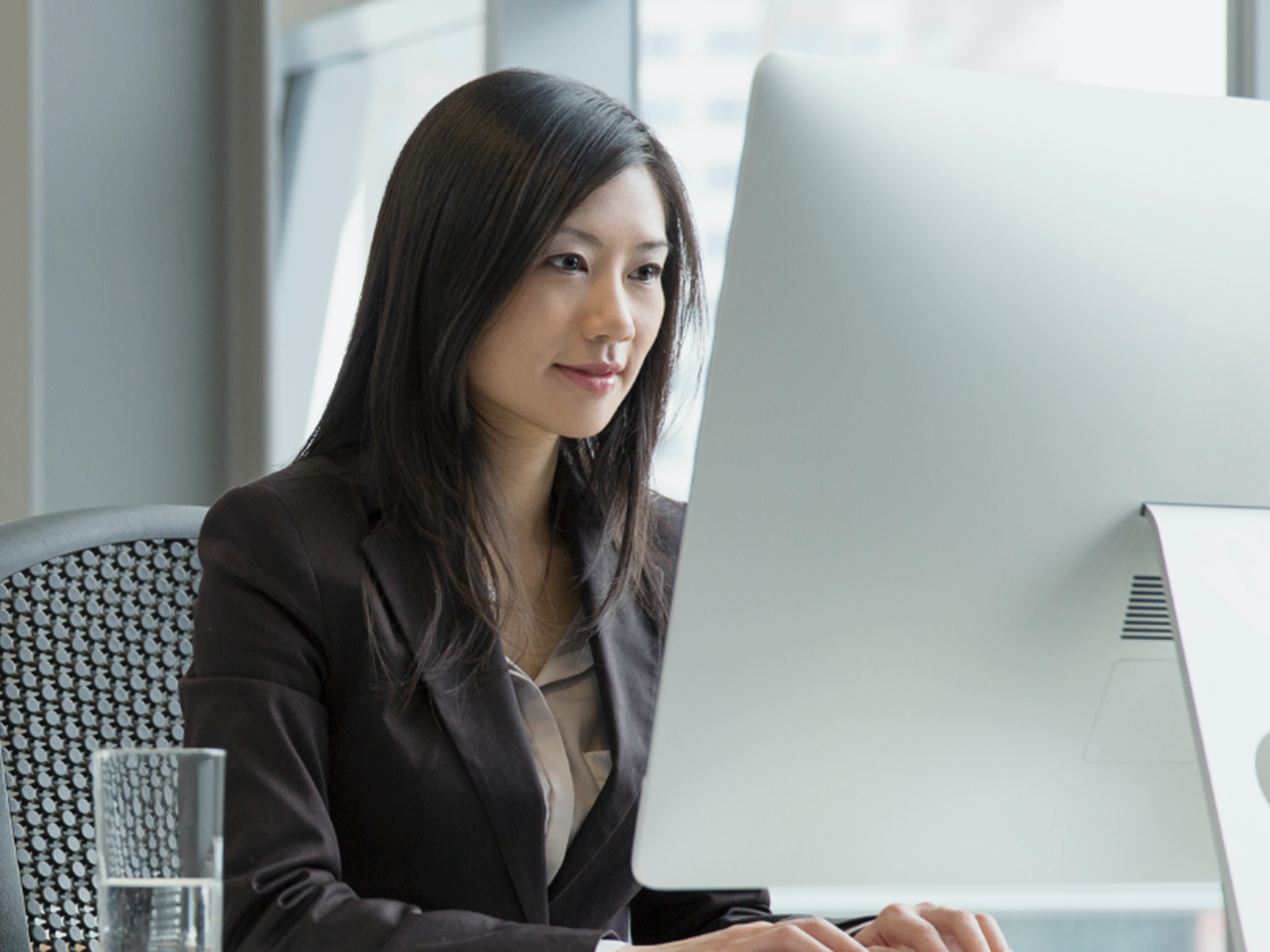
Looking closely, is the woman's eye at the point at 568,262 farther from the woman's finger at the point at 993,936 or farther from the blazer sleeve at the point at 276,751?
the woman's finger at the point at 993,936

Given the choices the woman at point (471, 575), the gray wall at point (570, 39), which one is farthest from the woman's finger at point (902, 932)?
the gray wall at point (570, 39)

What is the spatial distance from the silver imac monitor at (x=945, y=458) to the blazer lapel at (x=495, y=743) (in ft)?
1.49

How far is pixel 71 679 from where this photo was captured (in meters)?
1.16

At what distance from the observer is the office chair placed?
43.0 inches

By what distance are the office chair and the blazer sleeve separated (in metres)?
0.06

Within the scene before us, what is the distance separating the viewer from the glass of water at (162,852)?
66cm

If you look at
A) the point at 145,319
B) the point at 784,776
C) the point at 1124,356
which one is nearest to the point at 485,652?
the point at 784,776

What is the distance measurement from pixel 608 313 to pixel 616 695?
1.05 ft

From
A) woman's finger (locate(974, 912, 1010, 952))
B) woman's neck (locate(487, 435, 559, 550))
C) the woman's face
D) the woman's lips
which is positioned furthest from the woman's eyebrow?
woman's finger (locate(974, 912, 1010, 952))

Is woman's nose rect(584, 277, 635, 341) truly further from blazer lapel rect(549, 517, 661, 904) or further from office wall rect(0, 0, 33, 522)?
office wall rect(0, 0, 33, 522)

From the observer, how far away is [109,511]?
120 cm

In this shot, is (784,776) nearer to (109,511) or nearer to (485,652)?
(485,652)

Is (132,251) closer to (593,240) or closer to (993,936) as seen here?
A: (593,240)

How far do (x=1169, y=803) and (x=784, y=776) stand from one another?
226 millimetres
